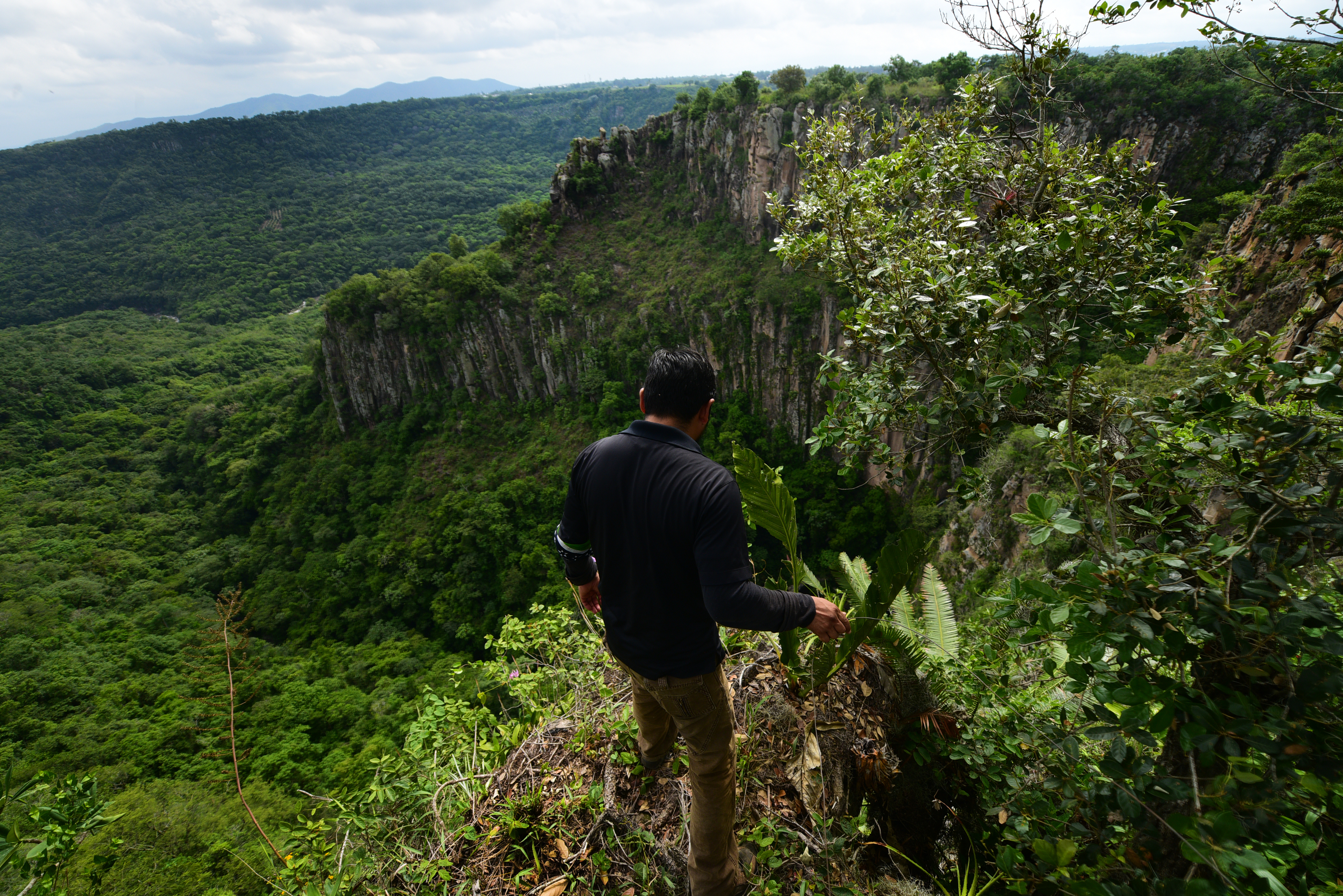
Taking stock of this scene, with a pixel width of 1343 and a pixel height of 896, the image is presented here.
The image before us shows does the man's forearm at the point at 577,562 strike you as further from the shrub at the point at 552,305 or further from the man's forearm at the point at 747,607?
the shrub at the point at 552,305

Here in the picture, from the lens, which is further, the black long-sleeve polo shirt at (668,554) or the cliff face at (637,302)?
the cliff face at (637,302)

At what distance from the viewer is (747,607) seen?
73.7 inches

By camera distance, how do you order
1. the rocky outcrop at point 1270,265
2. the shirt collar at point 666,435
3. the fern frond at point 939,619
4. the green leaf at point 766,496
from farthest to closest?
1. the rocky outcrop at point 1270,265
2. the fern frond at point 939,619
3. the green leaf at point 766,496
4. the shirt collar at point 666,435

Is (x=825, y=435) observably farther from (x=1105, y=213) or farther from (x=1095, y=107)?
(x=1095, y=107)

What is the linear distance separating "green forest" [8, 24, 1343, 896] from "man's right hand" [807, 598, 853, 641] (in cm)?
55

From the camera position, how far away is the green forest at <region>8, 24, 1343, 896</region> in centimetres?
141

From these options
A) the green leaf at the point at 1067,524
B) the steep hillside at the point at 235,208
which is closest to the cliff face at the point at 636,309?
the green leaf at the point at 1067,524

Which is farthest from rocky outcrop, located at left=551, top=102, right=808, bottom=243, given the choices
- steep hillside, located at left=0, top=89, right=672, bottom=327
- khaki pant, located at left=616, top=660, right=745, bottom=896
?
steep hillside, located at left=0, top=89, right=672, bottom=327

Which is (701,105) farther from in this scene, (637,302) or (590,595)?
(590,595)

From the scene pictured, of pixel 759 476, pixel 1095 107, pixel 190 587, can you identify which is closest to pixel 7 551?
pixel 190 587

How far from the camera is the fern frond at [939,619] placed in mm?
3148

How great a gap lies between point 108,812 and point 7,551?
142ft

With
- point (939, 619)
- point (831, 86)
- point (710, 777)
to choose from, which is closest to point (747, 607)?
point (710, 777)

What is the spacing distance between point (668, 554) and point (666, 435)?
43cm
